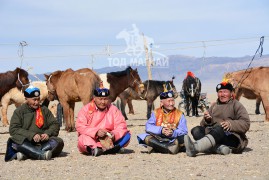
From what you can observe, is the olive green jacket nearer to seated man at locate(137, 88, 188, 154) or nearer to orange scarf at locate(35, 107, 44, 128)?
orange scarf at locate(35, 107, 44, 128)

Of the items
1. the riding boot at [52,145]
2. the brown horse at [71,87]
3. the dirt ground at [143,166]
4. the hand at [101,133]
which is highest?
the brown horse at [71,87]

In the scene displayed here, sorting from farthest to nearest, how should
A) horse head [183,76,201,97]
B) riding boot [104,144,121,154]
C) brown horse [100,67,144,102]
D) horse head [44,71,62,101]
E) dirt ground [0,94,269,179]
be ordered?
horse head [183,76,201,97] → brown horse [100,67,144,102] → horse head [44,71,62,101] → riding boot [104,144,121,154] → dirt ground [0,94,269,179]

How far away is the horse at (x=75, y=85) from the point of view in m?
13.6

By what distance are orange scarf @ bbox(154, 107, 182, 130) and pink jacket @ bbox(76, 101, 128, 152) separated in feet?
1.96

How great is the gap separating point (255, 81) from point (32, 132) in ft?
32.1

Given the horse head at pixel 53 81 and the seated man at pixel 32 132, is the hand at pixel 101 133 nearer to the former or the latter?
the seated man at pixel 32 132

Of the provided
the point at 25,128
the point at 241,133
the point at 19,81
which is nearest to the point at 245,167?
the point at 241,133

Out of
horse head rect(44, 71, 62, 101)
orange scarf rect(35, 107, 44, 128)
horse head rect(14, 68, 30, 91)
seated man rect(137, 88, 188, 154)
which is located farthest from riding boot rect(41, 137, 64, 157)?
horse head rect(44, 71, 62, 101)

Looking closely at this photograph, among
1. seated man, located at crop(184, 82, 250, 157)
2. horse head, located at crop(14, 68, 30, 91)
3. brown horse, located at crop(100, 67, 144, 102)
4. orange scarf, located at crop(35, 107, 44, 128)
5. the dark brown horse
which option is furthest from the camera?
brown horse, located at crop(100, 67, 144, 102)

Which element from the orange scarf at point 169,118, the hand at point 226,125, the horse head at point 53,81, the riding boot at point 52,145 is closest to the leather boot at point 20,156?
the riding boot at point 52,145

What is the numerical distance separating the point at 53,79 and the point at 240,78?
5929 mm

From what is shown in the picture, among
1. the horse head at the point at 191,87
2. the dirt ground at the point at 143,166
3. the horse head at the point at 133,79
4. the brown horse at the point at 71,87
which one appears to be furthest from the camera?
the horse head at the point at 191,87

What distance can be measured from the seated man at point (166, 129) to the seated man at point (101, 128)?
45cm

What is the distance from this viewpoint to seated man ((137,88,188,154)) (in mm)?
A: 8633
